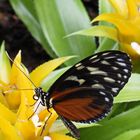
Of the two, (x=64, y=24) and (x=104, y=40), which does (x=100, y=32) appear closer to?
(x=104, y=40)

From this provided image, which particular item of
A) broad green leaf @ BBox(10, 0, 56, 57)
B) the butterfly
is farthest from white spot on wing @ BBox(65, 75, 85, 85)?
broad green leaf @ BBox(10, 0, 56, 57)

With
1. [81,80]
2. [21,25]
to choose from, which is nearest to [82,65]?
[81,80]

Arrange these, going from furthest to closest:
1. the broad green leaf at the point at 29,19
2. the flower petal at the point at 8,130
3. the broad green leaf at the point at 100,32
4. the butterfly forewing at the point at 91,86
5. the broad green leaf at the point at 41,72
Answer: the broad green leaf at the point at 29,19 → the broad green leaf at the point at 100,32 → the broad green leaf at the point at 41,72 → the butterfly forewing at the point at 91,86 → the flower petal at the point at 8,130

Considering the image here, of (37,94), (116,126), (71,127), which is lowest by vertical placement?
(116,126)

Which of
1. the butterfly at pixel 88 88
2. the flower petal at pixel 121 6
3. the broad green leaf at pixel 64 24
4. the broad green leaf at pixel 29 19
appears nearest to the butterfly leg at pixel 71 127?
the butterfly at pixel 88 88

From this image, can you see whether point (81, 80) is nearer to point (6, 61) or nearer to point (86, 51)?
point (6, 61)

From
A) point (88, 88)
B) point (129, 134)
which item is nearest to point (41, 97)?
point (88, 88)

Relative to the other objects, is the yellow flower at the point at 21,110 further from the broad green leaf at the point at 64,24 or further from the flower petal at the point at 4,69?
the broad green leaf at the point at 64,24
